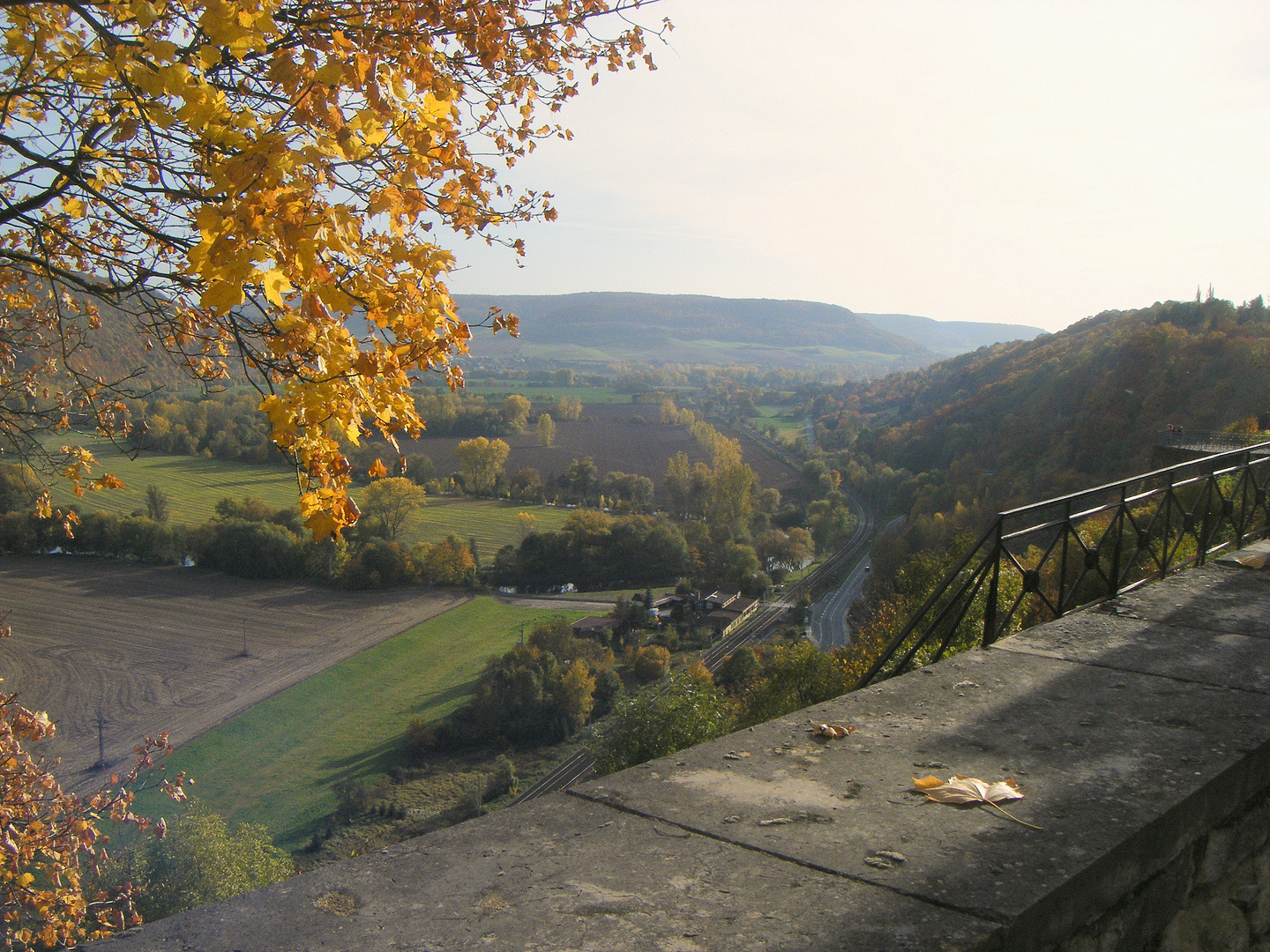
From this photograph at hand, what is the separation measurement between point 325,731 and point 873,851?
24322mm

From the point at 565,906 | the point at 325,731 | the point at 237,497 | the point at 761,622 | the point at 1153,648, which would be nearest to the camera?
the point at 565,906

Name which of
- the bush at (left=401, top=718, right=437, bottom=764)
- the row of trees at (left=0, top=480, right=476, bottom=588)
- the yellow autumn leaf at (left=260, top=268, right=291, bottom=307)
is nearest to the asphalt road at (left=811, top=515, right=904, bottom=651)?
the bush at (left=401, top=718, right=437, bottom=764)

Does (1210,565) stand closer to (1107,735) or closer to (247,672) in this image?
(1107,735)

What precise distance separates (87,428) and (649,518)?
39.8 metres

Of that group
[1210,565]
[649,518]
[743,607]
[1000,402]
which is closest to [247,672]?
[743,607]

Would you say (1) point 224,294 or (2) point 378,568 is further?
(2) point 378,568

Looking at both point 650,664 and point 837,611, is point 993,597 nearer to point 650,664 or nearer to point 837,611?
point 650,664

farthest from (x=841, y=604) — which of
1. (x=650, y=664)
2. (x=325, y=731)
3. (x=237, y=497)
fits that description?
(x=237, y=497)

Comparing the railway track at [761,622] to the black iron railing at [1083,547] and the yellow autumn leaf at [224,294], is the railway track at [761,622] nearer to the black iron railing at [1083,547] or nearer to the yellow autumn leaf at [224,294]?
the black iron railing at [1083,547]

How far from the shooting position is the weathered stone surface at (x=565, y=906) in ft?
4.23

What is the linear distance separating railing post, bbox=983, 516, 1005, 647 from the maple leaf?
63.9 inches

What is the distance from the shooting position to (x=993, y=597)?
11.7ft

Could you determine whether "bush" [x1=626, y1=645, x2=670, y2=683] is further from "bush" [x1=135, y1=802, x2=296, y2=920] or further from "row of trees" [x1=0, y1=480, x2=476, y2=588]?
"bush" [x1=135, y1=802, x2=296, y2=920]

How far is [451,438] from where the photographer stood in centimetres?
6084
